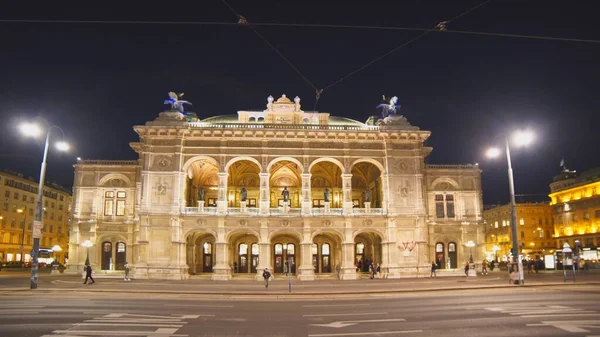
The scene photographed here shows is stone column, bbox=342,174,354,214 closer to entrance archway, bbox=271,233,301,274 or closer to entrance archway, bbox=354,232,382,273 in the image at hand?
entrance archway, bbox=354,232,382,273

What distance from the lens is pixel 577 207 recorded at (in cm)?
9131

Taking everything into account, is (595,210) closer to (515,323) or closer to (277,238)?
(277,238)

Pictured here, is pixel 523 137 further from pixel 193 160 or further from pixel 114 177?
pixel 114 177

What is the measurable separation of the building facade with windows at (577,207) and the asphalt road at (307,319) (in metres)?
72.0

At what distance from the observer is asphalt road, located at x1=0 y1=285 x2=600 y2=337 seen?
13790 millimetres

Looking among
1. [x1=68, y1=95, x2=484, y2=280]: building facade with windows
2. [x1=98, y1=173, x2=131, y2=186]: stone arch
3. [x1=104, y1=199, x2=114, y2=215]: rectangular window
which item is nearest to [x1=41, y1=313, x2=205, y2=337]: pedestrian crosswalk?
[x1=68, y1=95, x2=484, y2=280]: building facade with windows

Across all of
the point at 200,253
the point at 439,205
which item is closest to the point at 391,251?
the point at 439,205

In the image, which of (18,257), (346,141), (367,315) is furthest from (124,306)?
(18,257)

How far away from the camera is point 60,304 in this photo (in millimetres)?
21391

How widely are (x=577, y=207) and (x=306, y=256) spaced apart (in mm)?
66705

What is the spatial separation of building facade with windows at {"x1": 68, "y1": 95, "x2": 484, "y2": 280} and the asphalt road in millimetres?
24586

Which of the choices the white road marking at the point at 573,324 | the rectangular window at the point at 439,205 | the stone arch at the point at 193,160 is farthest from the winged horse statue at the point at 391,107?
the white road marking at the point at 573,324

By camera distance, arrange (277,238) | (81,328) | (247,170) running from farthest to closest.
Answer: (247,170) → (277,238) → (81,328)

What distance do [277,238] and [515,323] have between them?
3936 centimetres
